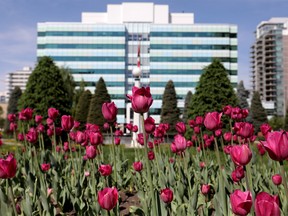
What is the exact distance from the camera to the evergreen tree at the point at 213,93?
15.2 meters

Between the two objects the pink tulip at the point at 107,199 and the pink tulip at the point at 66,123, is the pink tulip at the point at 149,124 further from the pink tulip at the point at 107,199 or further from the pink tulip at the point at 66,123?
the pink tulip at the point at 107,199

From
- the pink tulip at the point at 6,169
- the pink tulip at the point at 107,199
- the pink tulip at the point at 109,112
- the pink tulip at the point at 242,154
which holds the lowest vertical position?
the pink tulip at the point at 107,199

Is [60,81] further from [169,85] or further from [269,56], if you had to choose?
[269,56]

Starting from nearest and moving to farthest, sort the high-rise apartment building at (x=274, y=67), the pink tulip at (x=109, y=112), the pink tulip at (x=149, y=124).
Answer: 1. the pink tulip at (x=109, y=112)
2. the pink tulip at (x=149, y=124)
3. the high-rise apartment building at (x=274, y=67)

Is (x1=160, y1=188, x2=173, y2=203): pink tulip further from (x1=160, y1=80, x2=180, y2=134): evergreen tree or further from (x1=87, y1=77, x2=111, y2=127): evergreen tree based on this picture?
(x1=160, y1=80, x2=180, y2=134): evergreen tree

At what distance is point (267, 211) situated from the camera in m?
1.36

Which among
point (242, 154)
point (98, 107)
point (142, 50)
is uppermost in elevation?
point (142, 50)

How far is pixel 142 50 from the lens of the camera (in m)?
73.9

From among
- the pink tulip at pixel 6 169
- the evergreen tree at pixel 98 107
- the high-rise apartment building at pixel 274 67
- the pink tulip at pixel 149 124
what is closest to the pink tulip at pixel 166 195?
the pink tulip at pixel 149 124

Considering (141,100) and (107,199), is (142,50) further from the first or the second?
(107,199)

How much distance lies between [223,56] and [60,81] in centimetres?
6110

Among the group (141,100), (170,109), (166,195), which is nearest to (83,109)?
(170,109)

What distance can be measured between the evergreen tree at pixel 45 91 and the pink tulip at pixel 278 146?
46.8 feet

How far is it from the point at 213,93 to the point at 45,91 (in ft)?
23.2
